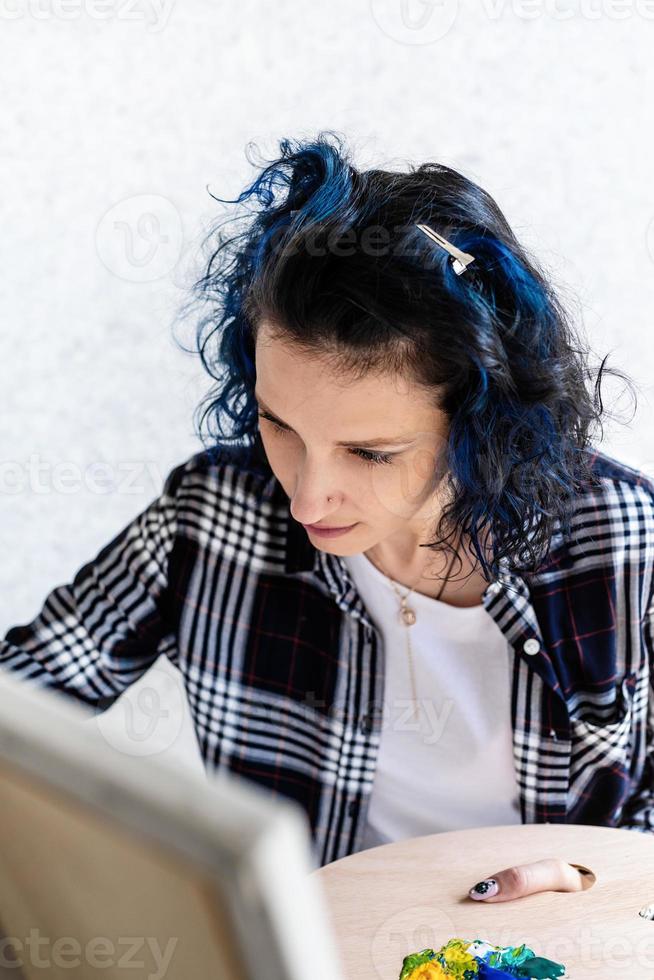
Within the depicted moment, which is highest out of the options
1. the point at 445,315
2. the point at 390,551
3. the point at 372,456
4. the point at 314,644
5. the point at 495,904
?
A: the point at 445,315

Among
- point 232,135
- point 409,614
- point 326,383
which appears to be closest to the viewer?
point 326,383

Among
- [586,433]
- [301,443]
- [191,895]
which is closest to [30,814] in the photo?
[191,895]

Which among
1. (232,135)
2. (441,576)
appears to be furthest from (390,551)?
(232,135)

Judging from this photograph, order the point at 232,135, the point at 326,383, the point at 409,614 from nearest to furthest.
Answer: the point at 326,383 < the point at 409,614 < the point at 232,135

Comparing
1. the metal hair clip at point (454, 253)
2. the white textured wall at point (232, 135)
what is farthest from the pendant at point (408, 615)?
the white textured wall at point (232, 135)

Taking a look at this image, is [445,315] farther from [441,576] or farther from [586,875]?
[586,875]

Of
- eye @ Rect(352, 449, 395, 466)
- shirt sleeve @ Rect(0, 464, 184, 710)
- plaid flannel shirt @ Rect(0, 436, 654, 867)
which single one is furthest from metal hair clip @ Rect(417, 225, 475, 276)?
shirt sleeve @ Rect(0, 464, 184, 710)

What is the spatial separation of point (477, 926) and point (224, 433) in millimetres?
562

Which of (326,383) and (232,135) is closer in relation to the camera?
(326,383)

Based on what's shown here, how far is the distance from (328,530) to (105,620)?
32cm

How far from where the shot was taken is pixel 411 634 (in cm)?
113

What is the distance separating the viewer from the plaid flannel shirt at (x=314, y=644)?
3.59ft

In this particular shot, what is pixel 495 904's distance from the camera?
905 millimetres

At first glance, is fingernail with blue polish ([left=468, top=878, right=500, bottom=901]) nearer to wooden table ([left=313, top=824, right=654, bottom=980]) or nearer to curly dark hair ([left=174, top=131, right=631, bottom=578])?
wooden table ([left=313, top=824, right=654, bottom=980])
